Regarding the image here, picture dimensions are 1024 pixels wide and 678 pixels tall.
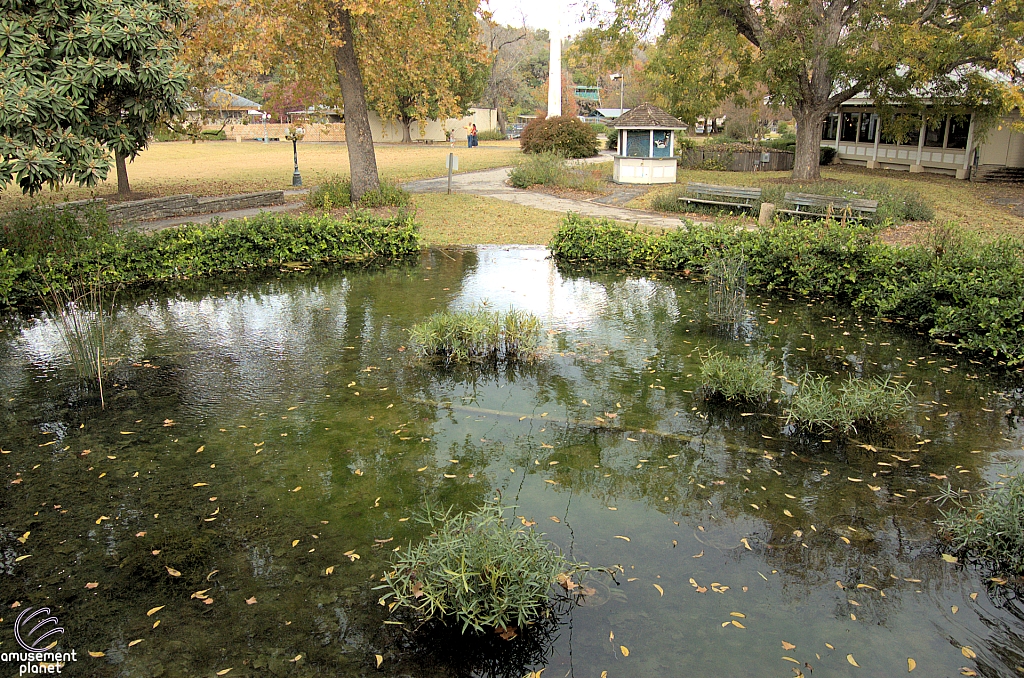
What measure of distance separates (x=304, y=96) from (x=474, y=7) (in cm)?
563

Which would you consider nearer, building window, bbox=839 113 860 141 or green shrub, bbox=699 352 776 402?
green shrub, bbox=699 352 776 402

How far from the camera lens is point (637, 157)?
24297 mm

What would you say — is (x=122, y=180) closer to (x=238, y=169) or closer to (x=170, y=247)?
(x=170, y=247)

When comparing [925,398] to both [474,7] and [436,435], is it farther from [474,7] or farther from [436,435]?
[474,7]

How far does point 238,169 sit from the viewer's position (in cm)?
2983

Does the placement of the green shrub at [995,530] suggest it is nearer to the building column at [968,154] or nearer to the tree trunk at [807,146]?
the tree trunk at [807,146]

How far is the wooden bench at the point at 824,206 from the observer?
49.5ft

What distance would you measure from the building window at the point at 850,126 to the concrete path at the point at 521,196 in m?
16.2

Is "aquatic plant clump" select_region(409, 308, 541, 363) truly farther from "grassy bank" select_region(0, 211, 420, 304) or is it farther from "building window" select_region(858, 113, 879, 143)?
"building window" select_region(858, 113, 879, 143)

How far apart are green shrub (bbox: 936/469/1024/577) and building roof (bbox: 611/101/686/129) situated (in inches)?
790

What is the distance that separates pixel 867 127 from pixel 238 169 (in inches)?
1058

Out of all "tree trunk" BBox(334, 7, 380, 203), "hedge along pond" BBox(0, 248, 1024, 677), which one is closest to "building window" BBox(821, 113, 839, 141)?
"tree trunk" BBox(334, 7, 380, 203)

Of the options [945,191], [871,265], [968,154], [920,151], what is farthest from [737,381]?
[920,151]

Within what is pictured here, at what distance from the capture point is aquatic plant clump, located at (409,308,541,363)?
809 cm
